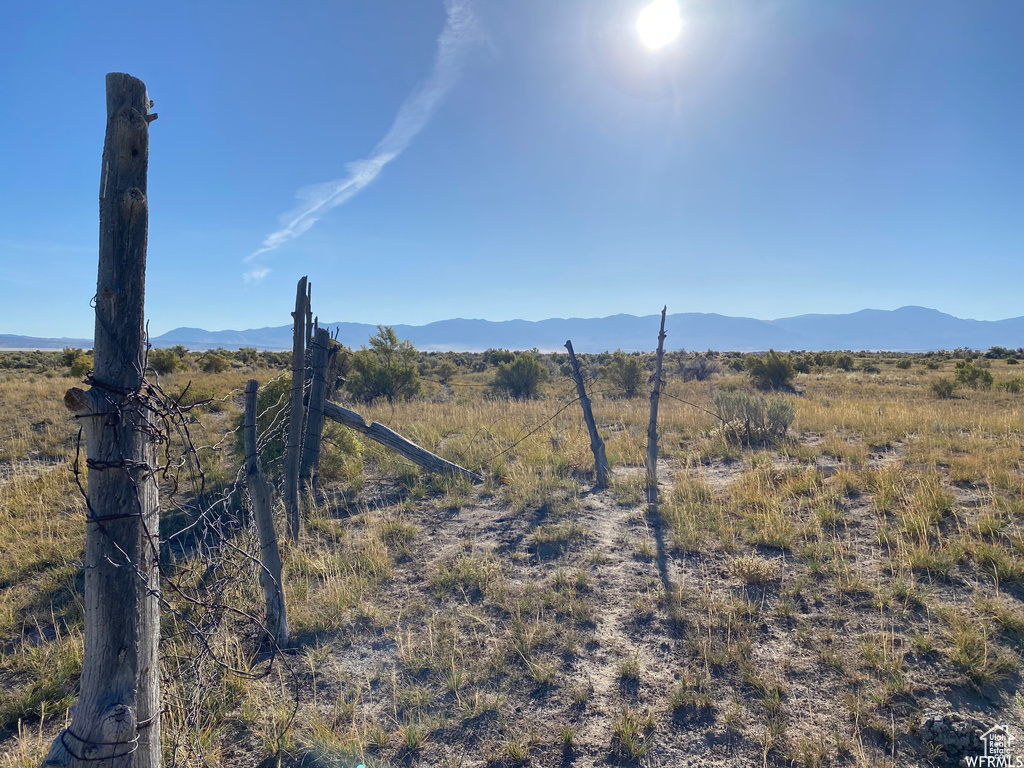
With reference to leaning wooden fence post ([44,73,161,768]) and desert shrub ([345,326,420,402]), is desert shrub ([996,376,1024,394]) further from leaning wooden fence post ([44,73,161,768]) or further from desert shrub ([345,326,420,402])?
leaning wooden fence post ([44,73,161,768])

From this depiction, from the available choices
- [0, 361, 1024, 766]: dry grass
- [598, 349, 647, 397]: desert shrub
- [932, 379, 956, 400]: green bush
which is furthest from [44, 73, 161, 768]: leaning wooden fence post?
[932, 379, 956, 400]: green bush

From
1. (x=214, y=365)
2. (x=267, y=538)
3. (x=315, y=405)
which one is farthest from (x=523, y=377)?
(x=214, y=365)

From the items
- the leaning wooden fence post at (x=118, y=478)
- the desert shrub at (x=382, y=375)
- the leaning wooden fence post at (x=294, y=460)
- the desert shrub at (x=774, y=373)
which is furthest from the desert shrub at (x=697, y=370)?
the leaning wooden fence post at (x=118, y=478)

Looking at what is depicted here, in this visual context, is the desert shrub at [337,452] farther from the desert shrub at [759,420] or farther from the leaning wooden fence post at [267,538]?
the desert shrub at [759,420]

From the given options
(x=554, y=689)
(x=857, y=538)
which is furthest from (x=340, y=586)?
(x=857, y=538)

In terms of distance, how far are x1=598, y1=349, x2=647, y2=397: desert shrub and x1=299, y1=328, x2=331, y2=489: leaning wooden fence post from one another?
1545 cm

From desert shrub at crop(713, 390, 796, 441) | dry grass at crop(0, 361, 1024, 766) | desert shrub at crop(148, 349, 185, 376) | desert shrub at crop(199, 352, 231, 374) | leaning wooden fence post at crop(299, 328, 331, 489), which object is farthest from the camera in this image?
desert shrub at crop(199, 352, 231, 374)

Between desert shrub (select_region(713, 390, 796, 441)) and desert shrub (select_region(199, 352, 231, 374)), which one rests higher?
desert shrub (select_region(199, 352, 231, 374))

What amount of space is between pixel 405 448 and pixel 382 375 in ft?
29.2

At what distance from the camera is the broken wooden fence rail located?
803cm

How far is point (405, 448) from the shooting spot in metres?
8.59

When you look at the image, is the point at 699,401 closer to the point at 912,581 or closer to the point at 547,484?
the point at 547,484

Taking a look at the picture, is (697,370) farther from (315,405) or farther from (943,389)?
(315,405)

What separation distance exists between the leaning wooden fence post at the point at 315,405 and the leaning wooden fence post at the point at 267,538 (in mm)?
2580
